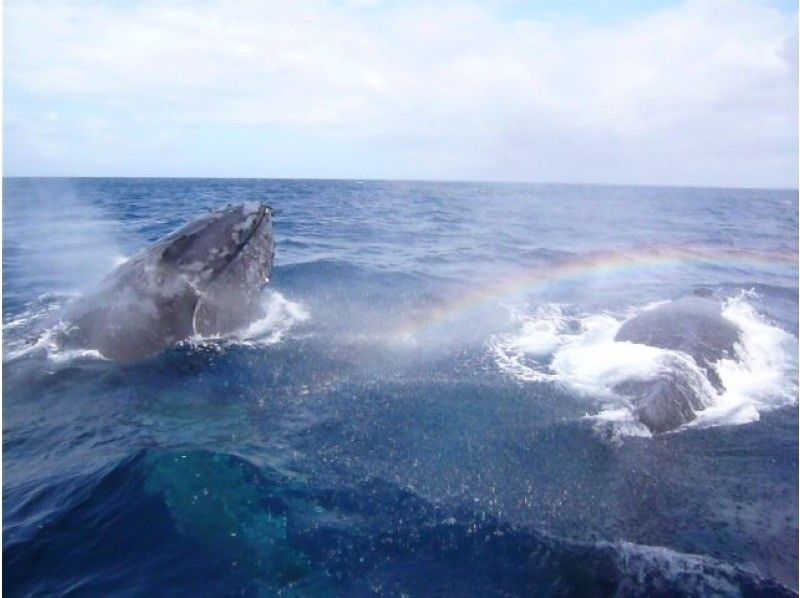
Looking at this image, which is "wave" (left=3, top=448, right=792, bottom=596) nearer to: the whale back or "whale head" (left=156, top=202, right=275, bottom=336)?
"whale head" (left=156, top=202, right=275, bottom=336)

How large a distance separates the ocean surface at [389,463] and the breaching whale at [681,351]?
13.9 inches

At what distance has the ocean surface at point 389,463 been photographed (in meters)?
6.73

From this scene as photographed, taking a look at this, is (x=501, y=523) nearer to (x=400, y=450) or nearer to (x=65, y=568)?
(x=400, y=450)

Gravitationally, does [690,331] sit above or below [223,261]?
below

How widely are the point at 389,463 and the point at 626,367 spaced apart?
22.4ft

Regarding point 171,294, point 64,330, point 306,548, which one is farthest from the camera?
point 64,330

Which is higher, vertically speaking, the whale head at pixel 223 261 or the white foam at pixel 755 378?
the whale head at pixel 223 261

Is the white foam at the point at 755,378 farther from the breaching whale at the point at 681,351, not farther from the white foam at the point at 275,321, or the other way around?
the white foam at the point at 275,321

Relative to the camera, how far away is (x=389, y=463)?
8648mm

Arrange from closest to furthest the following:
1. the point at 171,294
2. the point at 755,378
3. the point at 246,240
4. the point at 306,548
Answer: the point at 306,548 < the point at 171,294 < the point at 755,378 < the point at 246,240

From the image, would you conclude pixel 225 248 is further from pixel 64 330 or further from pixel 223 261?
pixel 64 330

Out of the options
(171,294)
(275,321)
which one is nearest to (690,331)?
(275,321)

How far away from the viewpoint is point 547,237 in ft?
127

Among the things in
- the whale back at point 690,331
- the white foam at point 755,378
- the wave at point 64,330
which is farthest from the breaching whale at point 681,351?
the wave at point 64,330
